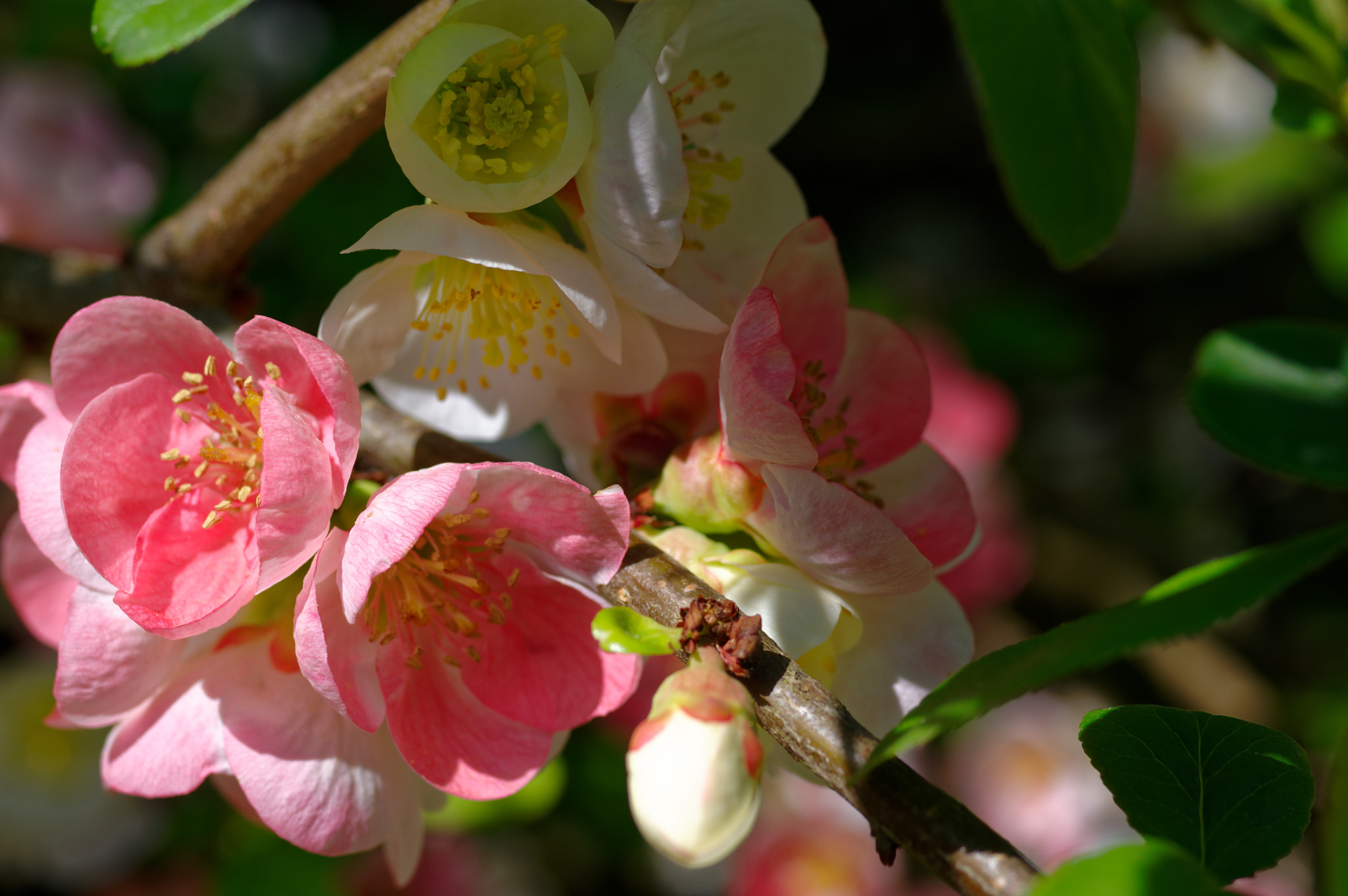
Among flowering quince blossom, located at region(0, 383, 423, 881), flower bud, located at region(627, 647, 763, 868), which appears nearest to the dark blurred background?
flowering quince blossom, located at region(0, 383, 423, 881)

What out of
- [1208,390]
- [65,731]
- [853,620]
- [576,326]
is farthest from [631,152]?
[65,731]

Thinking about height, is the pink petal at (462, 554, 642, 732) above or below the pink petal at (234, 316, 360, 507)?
below

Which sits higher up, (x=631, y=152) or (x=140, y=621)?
(x=631, y=152)

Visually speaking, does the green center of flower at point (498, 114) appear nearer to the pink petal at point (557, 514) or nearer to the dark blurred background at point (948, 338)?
the pink petal at point (557, 514)

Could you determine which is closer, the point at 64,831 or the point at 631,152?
the point at 631,152

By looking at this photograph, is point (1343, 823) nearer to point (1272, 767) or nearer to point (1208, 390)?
point (1272, 767)

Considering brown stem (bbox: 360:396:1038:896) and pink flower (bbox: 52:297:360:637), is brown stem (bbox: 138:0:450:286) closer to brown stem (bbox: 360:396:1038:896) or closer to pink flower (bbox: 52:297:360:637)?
pink flower (bbox: 52:297:360:637)
